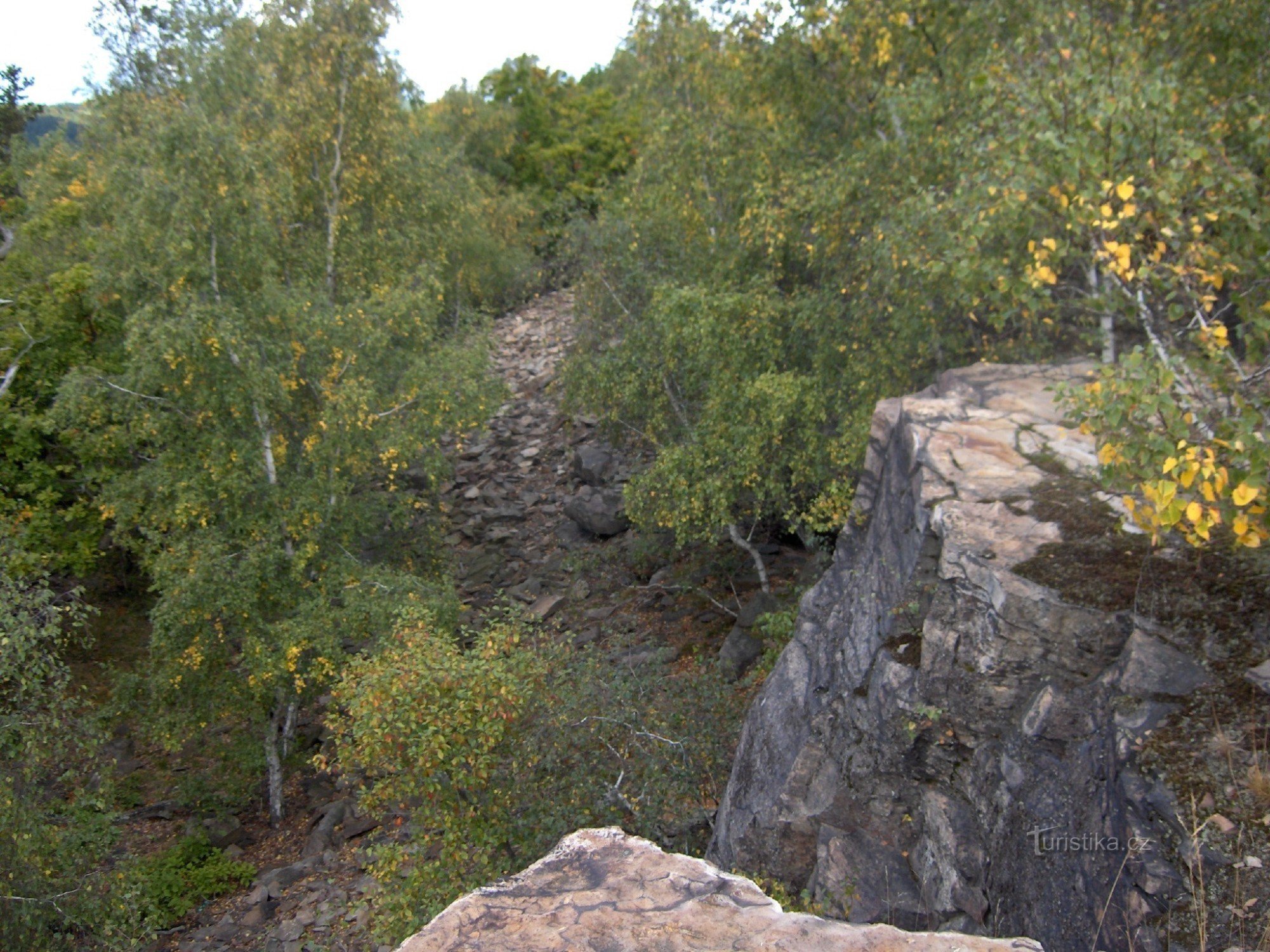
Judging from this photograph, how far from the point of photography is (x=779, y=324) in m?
14.1

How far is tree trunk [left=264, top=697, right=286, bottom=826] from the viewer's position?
1406 cm

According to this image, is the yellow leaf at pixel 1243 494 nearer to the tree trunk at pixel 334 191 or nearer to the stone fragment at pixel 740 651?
the stone fragment at pixel 740 651

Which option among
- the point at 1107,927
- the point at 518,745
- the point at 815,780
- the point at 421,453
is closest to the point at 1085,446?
the point at 815,780

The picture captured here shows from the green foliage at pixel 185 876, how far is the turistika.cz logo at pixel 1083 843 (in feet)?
35.1

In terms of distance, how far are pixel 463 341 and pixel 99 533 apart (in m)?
7.18

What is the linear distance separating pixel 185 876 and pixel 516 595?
8028 millimetres

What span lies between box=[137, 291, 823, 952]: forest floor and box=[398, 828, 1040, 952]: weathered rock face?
22.7 feet

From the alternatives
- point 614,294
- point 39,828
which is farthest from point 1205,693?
point 614,294

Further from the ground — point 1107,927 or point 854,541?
point 854,541

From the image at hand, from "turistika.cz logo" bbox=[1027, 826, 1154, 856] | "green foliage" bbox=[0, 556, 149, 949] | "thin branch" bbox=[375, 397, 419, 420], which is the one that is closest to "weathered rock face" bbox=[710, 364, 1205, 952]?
"turistika.cz logo" bbox=[1027, 826, 1154, 856]

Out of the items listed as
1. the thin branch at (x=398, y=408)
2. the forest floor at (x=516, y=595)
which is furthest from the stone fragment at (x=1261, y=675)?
the thin branch at (x=398, y=408)

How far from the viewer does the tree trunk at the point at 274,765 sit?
14.1 meters

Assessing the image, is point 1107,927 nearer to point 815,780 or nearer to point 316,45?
point 815,780

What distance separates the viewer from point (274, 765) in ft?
46.8
